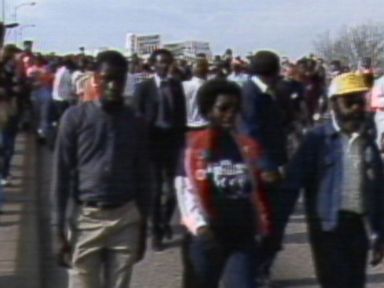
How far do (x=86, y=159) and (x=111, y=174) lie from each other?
0.15m

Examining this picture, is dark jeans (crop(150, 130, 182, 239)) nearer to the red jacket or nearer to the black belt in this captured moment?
the black belt

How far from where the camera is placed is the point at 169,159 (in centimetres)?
1158

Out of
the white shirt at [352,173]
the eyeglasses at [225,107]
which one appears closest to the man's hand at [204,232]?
the eyeglasses at [225,107]

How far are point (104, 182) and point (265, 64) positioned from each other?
2962 millimetres

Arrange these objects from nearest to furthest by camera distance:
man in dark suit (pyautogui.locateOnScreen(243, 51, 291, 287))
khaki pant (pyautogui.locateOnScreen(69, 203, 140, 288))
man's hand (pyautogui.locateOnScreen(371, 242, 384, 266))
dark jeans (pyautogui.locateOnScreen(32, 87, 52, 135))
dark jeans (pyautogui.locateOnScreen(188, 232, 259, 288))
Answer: dark jeans (pyautogui.locateOnScreen(188, 232, 259, 288))
khaki pant (pyautogui.locateOnScreen(69, 203, 140, 288))
man's hand (pyautogui.locateOnScreen(371, 242, 384, 266))
man in dark suit (pyautogui.locateOnScreen(243, 51, 291, 287))
dark jeans (pyautogui.locateOnScreen(32, 87, 52, 135))

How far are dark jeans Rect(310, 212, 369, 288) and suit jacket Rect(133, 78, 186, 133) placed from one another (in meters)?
4.59

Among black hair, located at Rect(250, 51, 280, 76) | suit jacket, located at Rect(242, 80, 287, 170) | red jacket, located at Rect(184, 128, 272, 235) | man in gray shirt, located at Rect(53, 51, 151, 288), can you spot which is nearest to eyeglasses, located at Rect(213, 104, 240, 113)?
red jacket, located at Rect(184, 128, 272, 235)

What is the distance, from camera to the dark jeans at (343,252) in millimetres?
6742

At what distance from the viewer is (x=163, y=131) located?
1140cm

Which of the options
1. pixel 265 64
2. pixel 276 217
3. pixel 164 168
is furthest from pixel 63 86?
pixel 276 217

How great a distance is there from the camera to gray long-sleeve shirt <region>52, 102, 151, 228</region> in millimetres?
6668

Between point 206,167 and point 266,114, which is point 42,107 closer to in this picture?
point 266,114

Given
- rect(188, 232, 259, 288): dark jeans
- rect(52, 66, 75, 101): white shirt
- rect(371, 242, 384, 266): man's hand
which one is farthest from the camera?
rect(52, 66, 75, 101): white shirt

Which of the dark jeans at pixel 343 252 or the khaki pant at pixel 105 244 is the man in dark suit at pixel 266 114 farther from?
the khaki pant at pixel 105 244
